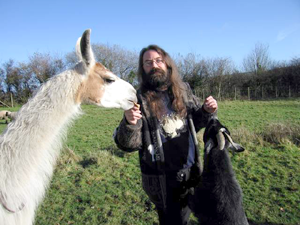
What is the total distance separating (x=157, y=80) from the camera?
7.48 ft

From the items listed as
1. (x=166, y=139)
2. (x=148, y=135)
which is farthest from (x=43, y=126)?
(x=166, y=139)

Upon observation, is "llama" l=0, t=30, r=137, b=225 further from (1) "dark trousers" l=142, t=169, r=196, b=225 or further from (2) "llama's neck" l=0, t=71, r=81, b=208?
(1) "dark trousers" l=142, t=169, r=196, b=225

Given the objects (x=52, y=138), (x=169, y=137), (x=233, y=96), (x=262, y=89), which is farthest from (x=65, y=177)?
(x=262, y=89)

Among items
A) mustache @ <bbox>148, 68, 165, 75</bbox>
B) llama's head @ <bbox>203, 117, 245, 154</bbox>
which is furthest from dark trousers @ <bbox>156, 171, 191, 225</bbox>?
mustache @ <bbox>148, 68, 165, 75</bbox>

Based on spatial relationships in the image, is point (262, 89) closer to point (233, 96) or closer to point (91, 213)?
point (233, 96)

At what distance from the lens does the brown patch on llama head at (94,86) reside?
7.03ft

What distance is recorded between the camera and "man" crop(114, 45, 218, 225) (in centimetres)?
211

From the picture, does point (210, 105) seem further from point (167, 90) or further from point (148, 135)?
point (148, 135)

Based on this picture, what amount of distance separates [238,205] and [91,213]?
104 inches

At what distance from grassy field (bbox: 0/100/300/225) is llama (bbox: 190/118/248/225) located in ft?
5.18

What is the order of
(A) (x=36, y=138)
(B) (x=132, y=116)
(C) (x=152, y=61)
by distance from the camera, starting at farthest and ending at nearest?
(C) (x=152, y=61) → (B) (x=132, y=116) → (A) (x=36, y=138)

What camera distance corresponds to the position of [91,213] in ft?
12.2

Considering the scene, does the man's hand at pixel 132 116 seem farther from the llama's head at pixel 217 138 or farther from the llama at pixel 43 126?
the llama's head at pixel 217 138

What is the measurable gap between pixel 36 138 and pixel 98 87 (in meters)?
0.74
